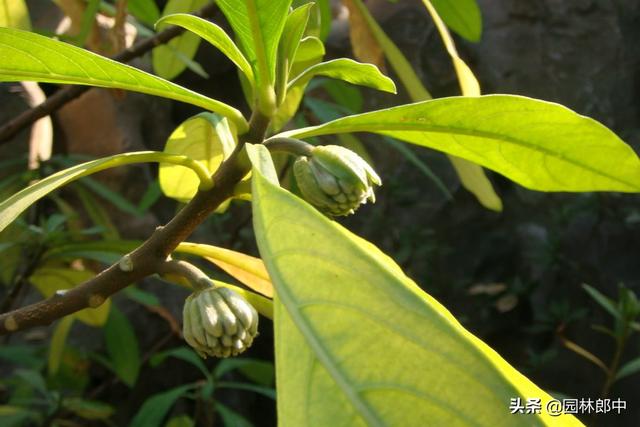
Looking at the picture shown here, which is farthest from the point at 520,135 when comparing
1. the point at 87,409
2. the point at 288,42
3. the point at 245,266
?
the point at 87,409

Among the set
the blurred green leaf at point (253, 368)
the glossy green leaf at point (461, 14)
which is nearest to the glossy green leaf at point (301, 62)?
A: the glossy green leaf at point (461, 14)

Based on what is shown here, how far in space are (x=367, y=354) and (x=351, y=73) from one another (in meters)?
0.32

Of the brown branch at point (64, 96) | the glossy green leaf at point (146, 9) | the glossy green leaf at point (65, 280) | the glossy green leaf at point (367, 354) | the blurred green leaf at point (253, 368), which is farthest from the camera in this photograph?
the blurred green leaf at point (253, 368)

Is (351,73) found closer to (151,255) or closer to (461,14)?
(151,255)

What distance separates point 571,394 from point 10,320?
2474 mm

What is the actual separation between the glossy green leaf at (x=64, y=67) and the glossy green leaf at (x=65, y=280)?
0.69m

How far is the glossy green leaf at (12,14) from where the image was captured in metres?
0.90

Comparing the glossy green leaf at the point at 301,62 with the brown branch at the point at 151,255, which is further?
the glossy green leaf at the point at 301,62

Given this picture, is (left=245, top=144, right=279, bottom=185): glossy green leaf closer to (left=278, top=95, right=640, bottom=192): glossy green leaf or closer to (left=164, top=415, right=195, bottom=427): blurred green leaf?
(left=278, top=95, right=640, bottom=192): glossy green leaf

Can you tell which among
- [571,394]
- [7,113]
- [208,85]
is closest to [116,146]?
[7,113]

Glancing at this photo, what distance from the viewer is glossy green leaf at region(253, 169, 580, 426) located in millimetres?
323

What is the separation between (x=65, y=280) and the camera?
121cm

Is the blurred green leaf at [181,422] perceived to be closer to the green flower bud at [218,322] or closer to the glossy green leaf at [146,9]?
the glossy green leaf at [146,9]

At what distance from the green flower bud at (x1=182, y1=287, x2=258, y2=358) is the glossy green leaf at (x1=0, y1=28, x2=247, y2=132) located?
0.14 m
